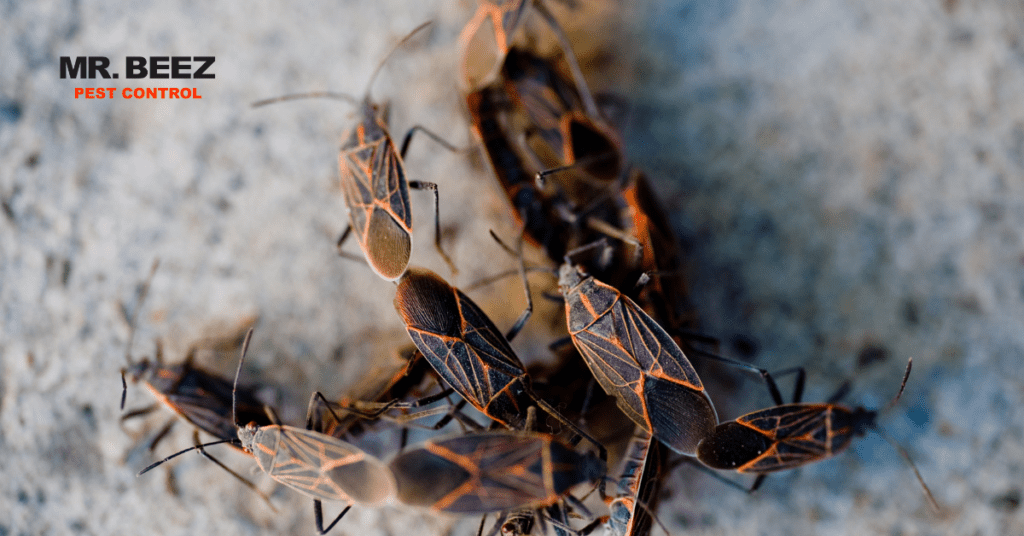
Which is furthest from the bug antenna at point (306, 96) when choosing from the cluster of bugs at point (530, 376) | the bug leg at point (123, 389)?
the bug leg at point (123, 389)

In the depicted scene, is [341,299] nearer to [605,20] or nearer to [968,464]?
[605,20]

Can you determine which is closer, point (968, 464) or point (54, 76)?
point (968, 464)

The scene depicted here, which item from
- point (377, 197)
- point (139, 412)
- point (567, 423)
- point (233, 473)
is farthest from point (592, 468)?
point (139, 412)

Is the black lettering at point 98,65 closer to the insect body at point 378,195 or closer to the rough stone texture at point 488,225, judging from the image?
the rough stone texture at point 488,225

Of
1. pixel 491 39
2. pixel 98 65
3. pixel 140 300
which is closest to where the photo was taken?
pixel 140 300

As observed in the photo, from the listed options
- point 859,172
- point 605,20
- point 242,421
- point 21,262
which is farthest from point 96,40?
point 859,172

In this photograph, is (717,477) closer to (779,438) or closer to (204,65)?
(779,438)
